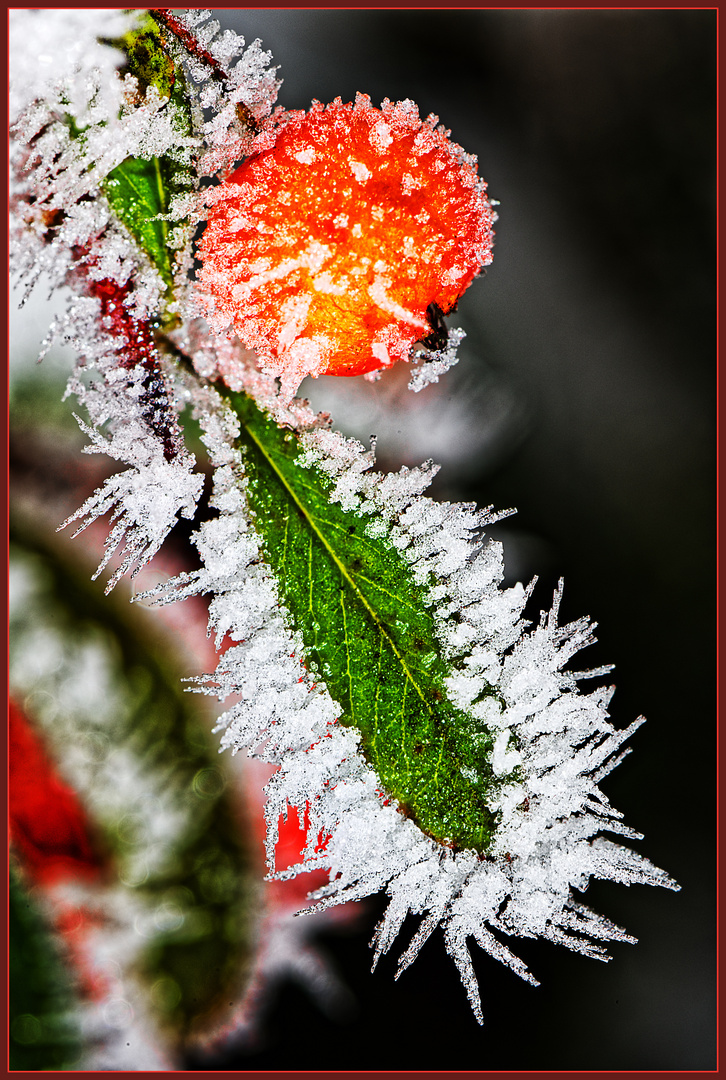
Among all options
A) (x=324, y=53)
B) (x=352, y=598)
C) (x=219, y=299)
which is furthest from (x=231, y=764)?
(x=324, y=53)

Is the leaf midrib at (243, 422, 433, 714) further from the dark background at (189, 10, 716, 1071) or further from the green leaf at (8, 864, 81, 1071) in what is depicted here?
the green leaf at (8, 864, 81, 1071)

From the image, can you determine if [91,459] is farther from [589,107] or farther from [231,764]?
[589,107]

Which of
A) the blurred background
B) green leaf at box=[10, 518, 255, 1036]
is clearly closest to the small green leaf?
the blurred background

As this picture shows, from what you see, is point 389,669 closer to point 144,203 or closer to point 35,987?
point 144,203

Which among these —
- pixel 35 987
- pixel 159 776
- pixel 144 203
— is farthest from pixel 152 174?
pixel 35 987

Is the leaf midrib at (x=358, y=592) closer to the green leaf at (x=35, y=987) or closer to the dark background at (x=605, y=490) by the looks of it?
the dark background at (x=605, y=490)

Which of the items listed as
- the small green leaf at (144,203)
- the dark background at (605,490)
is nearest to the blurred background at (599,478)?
the dark background at (605,490)
